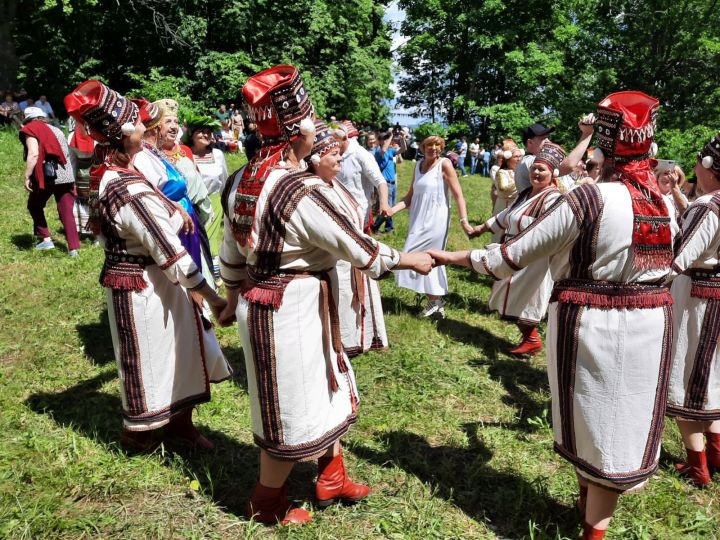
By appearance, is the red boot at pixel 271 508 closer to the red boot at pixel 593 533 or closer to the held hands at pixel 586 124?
the red boot at pixel 593 533

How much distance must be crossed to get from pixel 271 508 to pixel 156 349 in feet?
3.61

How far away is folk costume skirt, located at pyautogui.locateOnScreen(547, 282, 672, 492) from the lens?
2.52 m

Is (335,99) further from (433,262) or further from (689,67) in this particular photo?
(433,262)

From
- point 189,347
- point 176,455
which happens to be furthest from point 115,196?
point 176,455

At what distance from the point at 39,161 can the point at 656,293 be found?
7284mm

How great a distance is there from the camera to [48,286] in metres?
6.56

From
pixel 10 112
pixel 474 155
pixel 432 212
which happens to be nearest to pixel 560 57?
pixel 474 155

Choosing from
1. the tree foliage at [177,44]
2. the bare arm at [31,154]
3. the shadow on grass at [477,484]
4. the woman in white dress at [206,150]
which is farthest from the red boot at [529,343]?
the tree foliage at [177,44]

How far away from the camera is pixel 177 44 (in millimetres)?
19188

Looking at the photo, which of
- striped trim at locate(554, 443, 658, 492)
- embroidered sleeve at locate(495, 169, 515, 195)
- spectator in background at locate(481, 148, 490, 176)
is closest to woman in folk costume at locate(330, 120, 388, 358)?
striped trim at locate(554, 443, 658, 492)

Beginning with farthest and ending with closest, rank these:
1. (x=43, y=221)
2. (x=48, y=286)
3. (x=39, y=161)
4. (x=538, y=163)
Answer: (x=43, y=221), (x=39, y=161), (x=48, y=286), (x=538, y=163)

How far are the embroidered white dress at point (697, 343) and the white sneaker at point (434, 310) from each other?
303 cm

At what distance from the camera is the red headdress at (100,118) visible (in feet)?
9.77

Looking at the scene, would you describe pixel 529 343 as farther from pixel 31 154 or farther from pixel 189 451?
pixel 31 154
